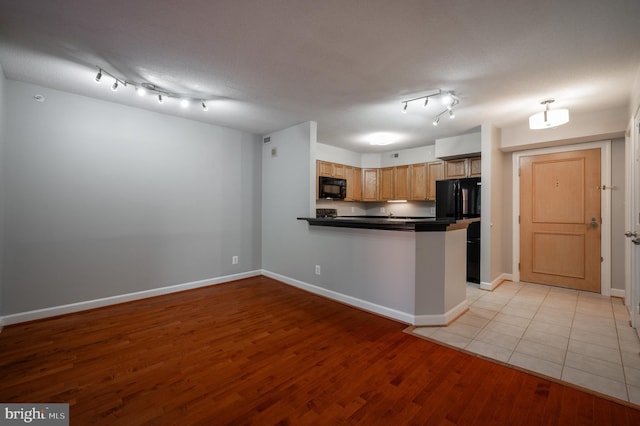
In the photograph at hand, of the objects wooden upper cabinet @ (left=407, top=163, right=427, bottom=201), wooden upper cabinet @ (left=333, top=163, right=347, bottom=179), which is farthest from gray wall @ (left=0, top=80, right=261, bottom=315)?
wooden upper cabinet @ (left=407, top=163, right=427, bottom=201)

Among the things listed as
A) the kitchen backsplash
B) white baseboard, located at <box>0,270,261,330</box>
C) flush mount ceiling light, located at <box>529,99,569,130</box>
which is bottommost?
white baseboard, located at <box>0,270,261,330</box>

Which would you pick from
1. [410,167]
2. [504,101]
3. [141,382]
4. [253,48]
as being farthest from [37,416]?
[410,167]

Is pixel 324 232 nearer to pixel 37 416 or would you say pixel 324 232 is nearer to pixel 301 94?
pixel 301 94

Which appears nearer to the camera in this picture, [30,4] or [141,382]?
[30,4]

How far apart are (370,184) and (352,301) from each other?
3721 mm

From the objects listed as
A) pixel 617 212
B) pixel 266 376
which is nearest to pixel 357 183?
pixel 617 212

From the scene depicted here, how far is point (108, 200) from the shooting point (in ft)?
11.1

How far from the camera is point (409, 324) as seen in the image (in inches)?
113

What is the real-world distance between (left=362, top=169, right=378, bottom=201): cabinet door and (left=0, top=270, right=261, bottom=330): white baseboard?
3602 millimetres

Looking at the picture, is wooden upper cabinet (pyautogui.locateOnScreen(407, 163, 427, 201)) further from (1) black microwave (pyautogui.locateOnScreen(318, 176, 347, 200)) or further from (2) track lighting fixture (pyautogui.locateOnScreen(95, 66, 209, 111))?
(2) track lighting fixture (pyautogui.locateOnScreen(95, 66, 209, 111))

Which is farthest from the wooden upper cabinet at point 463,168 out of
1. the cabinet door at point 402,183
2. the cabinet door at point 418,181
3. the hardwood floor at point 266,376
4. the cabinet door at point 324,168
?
the hardwood floor at point 266,376

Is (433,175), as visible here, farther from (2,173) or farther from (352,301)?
(2,173)

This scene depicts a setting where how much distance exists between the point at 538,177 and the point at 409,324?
349 centimetres

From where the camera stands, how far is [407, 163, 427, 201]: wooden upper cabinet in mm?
5664
